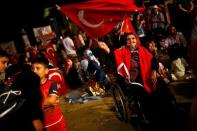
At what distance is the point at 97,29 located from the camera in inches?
258

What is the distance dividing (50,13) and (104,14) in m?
16.1

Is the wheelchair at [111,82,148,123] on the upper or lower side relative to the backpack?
lower

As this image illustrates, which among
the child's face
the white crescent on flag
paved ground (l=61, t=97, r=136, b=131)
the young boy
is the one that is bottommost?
paved ground (l=61, t=97, r=136, b=131)

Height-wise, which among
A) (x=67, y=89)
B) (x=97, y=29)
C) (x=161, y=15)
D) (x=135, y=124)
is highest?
(x=97, y=29)

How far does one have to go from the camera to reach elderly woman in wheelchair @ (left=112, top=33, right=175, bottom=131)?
5.74 metres

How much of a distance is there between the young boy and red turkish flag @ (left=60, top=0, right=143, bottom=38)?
2.28 meters

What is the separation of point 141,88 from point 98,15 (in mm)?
1830

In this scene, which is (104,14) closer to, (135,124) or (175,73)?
(135,124)

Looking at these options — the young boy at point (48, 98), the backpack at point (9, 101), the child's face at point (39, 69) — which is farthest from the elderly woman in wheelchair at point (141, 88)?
the backpack at point (9, 101)

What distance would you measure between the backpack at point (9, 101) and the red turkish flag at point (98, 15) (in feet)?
11.5

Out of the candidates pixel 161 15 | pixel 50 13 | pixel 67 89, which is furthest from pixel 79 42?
pixel 50 13

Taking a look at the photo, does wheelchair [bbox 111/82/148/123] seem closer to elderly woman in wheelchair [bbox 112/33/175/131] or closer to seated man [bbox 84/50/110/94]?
elderly woman in wheelchair [bbox 112/33/175/131]

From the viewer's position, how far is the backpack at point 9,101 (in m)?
3.08

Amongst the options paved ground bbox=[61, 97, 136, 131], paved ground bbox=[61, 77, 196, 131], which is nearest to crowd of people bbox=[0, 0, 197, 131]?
paved ground bbox=[61, 77, 196, 131]
